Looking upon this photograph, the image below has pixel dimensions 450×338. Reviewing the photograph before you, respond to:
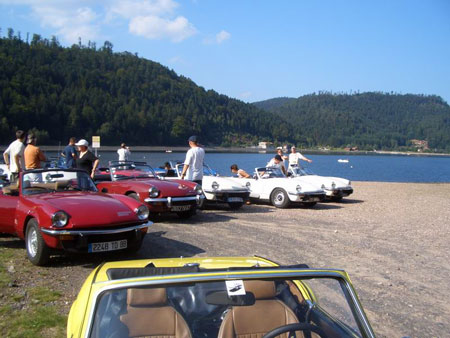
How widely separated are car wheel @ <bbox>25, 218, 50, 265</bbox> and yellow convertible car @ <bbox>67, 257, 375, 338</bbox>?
3.85 m

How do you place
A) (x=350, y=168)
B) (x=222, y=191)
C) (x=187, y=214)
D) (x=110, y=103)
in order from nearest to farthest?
(x=187, y=214), (x=222, y=191), (x=350, y=168), (x=110, y=103)

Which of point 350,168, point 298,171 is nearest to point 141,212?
point 298,171

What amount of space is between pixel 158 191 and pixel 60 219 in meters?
3.74

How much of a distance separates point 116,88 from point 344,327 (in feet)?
426

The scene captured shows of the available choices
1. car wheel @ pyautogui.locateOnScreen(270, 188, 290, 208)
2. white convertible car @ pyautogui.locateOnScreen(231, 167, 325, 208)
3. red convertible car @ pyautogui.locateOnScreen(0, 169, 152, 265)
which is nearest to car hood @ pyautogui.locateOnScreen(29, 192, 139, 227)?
red convertible car @ pyautogui.locateOnScreen(0, 169, 152, 265)

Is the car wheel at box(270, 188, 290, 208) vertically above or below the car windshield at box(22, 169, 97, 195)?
below

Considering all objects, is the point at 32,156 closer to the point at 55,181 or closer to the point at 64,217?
the point at 55,181

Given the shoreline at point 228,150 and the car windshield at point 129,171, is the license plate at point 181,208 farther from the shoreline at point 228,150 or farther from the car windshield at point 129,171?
the shoreline at point 228,150

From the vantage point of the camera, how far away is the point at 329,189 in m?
15.6

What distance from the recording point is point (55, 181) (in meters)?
7.55

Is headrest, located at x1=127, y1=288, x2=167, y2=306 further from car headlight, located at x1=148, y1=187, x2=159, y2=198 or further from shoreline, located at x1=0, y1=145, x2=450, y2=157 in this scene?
shoreline, located at x1=0, y1=145, x2=450, y2=157

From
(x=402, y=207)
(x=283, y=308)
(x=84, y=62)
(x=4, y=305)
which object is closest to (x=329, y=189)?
(x=402, y=207)

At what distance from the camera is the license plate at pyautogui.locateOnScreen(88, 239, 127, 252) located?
617cm

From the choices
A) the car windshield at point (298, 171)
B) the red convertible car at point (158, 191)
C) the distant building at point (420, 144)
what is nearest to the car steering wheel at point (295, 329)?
the red convertible car at point (158, 191)
